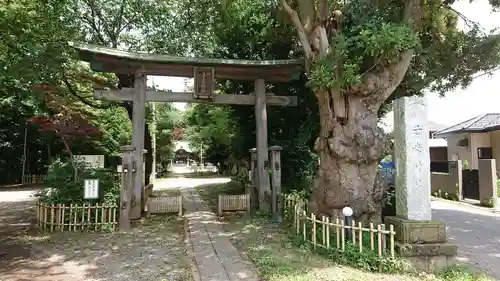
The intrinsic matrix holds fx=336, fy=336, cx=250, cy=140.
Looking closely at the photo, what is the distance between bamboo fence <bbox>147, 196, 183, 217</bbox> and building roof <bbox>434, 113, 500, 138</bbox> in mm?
16254

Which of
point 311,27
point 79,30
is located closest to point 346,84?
point 311,27

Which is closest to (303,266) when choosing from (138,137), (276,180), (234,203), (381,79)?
(381,79)

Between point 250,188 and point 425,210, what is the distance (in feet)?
22.5

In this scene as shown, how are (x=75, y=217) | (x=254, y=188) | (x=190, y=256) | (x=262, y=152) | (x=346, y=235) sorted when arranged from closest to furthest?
(x=346, y=235) < (x=190, y=256) < (x=75, y=217) < (x=262, y=152) < (x=254, y=188)

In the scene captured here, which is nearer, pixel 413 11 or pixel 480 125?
pixel 413 11

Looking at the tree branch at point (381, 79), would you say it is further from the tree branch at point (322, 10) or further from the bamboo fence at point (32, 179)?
the bamboo fence at point (32, 179)

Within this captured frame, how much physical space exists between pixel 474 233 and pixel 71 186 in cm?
1097

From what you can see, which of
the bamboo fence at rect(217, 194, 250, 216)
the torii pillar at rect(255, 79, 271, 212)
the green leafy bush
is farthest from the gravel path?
the green leafy bush

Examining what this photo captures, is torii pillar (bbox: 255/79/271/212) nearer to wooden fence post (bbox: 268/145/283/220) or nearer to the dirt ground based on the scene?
wooden fence post (bbox: 268/145/283/220)

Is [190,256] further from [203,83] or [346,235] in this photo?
[203,83]

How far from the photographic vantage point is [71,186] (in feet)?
29.6

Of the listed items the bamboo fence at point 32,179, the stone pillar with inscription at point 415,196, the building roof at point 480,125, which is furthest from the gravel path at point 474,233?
the bamboo fence at point 32,179

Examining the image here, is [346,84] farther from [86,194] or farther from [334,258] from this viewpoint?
[86,194]

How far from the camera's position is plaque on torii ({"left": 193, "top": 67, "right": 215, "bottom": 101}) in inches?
403
